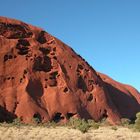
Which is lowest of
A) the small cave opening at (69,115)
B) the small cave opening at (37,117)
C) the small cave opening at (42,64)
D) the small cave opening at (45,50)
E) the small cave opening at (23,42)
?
the small cave opening at (37,117)

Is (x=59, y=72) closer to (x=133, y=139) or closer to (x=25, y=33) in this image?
(x=25, y=33)

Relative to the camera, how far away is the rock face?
57.7 m

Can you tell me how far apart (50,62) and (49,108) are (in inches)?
324

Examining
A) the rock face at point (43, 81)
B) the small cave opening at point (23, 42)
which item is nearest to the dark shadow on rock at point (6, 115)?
the rock face at point (43, 81)

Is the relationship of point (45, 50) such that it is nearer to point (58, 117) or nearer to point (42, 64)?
point (42, 64)

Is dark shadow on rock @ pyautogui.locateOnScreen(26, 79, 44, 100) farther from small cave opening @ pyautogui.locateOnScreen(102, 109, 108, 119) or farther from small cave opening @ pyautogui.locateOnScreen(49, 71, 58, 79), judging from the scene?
small cave opening @ pyautogui.locateOnScreen(102, 109, 108, 119)

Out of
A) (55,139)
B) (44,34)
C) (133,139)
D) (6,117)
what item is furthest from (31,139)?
(44,34)

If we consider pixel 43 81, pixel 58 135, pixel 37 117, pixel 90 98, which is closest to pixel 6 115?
pixel 37 117

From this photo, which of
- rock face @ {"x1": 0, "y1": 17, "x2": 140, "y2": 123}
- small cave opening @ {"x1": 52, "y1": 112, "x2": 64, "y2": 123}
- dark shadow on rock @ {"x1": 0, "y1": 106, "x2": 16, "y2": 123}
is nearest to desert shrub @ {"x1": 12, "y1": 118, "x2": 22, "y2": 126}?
dark shadow on rock @ {"x1": 0, "y1": 106, "x2": 16, "y2": 123}

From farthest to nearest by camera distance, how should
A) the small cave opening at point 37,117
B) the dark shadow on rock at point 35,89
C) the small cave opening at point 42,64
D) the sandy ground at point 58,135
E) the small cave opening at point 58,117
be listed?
the small cave opening at point 42,64, the small cave opening at point 58,117, the dark shadow on rock at point 35,89, the small cave opening at point 37,117, the sandy ground at point 58,135

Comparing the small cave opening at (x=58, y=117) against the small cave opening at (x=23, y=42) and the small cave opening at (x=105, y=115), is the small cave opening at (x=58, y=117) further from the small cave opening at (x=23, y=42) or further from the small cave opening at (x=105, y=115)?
the small cave opening at (x=23, y=42)

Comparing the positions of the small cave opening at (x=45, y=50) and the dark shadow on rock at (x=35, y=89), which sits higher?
the small cave opening at (x=45, y=50)

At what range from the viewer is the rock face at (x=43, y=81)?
57.7m

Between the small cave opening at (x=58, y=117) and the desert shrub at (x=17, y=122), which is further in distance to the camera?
the small cave opening at (x=58, y=117)
